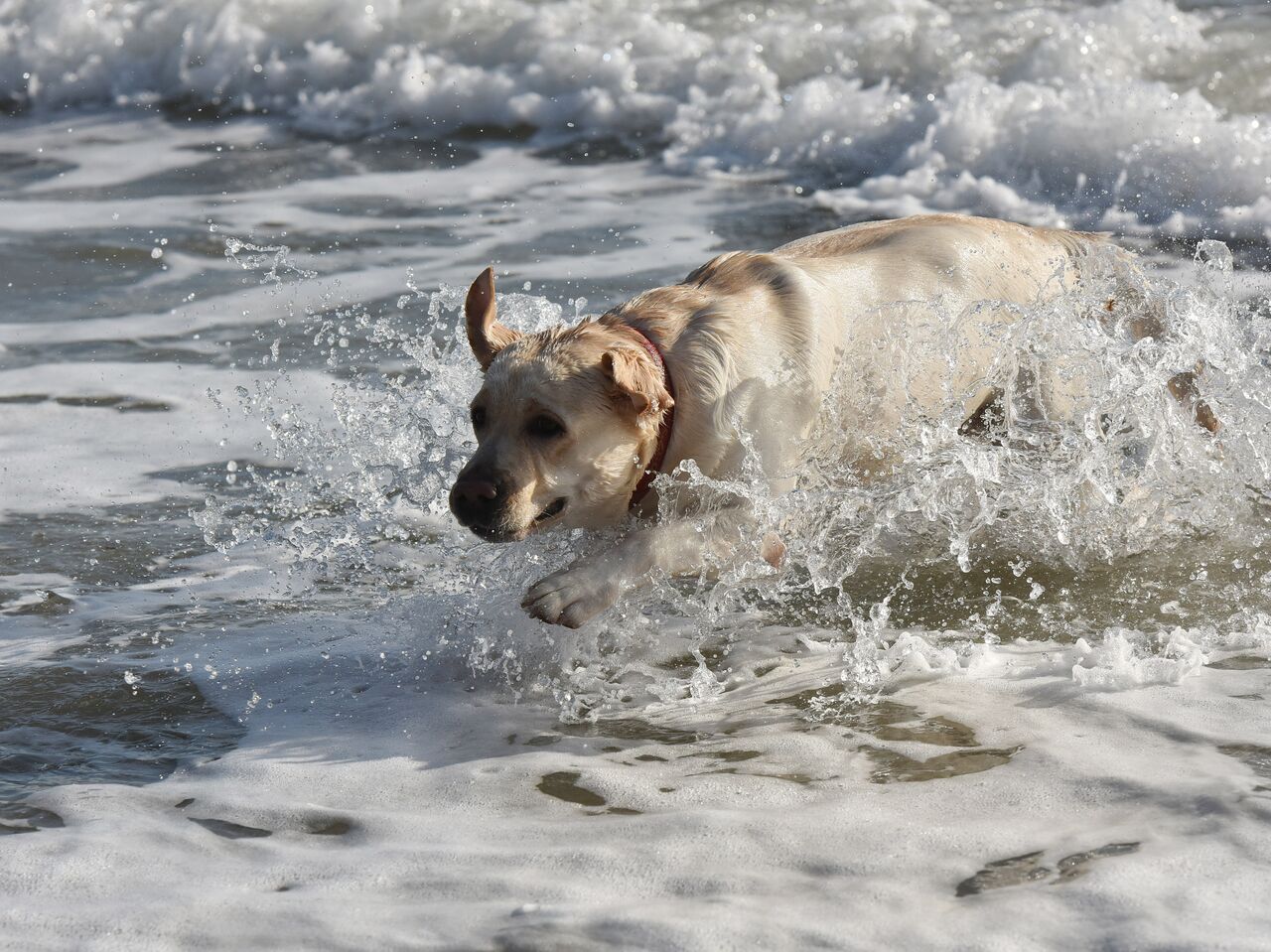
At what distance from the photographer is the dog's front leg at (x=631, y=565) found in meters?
4.58

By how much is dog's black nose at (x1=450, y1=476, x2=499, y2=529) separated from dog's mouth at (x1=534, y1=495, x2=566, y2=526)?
0.22 m

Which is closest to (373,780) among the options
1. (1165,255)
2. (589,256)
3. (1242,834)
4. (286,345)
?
(1242,834)

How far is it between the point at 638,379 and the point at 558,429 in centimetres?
29

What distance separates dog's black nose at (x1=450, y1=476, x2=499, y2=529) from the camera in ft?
14.8

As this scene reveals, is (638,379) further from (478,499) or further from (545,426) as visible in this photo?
(478,499)

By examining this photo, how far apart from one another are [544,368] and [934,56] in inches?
341

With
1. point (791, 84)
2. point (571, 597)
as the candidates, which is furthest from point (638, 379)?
point (791, 84)

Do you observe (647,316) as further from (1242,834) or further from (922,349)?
(1242,834)

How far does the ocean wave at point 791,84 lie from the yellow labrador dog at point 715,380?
4802 mm

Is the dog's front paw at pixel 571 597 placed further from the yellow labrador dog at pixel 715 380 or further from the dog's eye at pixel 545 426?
the dog's eye at pixel 545 426

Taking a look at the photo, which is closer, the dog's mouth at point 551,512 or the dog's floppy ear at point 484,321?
the dog's mouth at point 551,512

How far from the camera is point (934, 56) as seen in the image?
12375mm

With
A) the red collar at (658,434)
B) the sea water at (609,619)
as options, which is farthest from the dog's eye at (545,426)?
the sea water at (609,619)

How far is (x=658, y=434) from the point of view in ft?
16.0
